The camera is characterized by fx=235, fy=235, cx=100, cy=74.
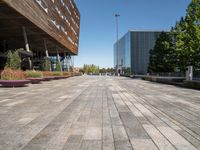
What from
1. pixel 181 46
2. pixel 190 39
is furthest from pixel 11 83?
pixel 181 46

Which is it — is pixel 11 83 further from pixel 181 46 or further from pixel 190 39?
pixel 181 46

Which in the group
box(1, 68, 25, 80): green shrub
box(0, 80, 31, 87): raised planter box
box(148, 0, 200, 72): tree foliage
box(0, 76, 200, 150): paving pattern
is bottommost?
box(0, 76, 200, 150): paving pattern

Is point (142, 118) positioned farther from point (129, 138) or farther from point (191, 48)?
point (191, 48)

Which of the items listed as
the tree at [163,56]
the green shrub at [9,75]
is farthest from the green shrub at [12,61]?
the tree at [163,56]

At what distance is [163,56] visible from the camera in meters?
58.1

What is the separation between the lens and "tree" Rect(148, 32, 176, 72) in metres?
53.7

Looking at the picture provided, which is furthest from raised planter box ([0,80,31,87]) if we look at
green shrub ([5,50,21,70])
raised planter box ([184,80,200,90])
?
raised planter box ([184,80,200,90])

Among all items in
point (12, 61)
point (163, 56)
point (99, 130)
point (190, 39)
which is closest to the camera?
point (99, 130)

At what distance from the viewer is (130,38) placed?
376 ft

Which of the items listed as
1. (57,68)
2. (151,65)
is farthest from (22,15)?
(151,65)

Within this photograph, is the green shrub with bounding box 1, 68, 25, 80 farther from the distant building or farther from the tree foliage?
the distant building

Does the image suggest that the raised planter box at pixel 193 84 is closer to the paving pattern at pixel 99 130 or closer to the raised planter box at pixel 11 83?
the paving pattern at pixel 99 130

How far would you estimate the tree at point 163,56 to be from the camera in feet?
176

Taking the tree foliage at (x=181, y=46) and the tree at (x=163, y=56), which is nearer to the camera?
the tree foliage at (x=181, y=46)
